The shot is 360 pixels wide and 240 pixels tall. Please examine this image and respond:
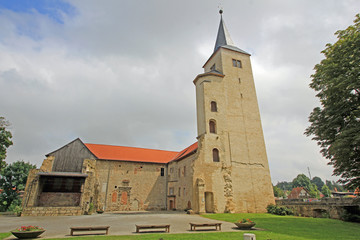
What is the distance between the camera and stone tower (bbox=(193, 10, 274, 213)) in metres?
25.9

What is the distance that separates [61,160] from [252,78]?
33.8 meters

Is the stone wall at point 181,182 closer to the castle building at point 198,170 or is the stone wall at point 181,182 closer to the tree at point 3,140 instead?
the castle building at point 198,170

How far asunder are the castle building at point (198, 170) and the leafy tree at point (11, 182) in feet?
32.5

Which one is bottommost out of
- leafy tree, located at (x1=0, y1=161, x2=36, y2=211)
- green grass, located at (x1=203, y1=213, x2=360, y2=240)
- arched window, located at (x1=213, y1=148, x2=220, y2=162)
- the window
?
green grass, located at (x1=203, y1=213, x2=360, y2=240)

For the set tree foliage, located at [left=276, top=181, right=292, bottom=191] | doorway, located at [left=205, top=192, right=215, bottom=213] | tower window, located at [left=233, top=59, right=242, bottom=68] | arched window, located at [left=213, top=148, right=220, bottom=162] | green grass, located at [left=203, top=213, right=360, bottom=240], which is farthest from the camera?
tree foliage, located at [left=276, top=181, right=292, bottom=191]

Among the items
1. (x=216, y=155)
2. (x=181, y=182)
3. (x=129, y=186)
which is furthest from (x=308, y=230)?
(x=129, y=186)

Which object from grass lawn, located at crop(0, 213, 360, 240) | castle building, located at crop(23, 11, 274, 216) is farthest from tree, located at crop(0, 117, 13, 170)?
grass lawn, located at crop(0, 213, 360, 240)

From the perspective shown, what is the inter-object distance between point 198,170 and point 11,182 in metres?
34.7

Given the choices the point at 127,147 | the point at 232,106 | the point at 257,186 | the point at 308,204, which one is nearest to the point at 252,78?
the point at 232,106

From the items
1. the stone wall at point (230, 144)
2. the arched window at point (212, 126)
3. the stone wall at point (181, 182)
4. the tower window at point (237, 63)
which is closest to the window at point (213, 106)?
the stone wall at point (230, 144)

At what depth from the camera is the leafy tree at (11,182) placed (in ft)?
119

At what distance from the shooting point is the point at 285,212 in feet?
79.9

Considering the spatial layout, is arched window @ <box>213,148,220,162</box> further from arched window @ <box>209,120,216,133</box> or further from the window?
the window

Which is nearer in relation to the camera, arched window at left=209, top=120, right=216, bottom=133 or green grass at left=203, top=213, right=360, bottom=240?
green grass at left=203, top=213, right=360, bottom=240
